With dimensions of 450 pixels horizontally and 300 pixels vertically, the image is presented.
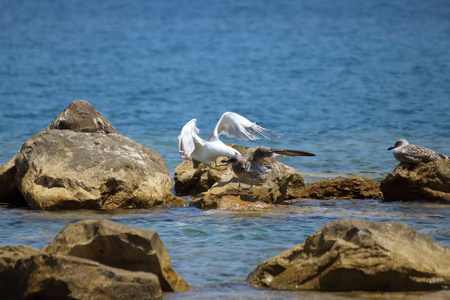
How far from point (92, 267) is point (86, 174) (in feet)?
13.4

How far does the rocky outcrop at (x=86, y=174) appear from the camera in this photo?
342 inches

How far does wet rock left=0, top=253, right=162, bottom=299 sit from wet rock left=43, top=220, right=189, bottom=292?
1.06ft

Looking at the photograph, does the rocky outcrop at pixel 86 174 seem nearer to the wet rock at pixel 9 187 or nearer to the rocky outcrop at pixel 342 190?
the wet rock at pixel 9 187

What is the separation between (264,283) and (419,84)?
26211mm

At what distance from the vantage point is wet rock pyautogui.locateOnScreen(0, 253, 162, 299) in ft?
15.5

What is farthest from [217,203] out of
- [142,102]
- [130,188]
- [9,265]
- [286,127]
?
[142,102]

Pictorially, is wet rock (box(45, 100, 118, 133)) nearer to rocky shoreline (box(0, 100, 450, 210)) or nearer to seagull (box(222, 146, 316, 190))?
rocky shoreline (box(0, 100, 450, 210))

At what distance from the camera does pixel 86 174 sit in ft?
28.8

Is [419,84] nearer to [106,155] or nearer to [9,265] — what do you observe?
[106,155]

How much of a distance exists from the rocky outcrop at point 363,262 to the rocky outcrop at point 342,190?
4178mm

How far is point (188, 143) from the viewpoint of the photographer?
10242 mm

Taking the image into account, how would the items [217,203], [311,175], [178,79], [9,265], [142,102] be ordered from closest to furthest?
1. [9,265]
2. [217,203]
3. [311,175]
4. [142,102]
5. [178,79]

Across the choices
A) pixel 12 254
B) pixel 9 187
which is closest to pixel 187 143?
pixel 9 187

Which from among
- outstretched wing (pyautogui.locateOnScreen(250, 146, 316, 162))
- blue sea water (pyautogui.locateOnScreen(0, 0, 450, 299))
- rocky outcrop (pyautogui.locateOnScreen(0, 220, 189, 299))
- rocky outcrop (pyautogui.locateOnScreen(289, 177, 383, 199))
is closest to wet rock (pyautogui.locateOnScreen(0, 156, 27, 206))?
blue sea water (pyautogui.locateOnScreen(0, 0, 450, 299))
